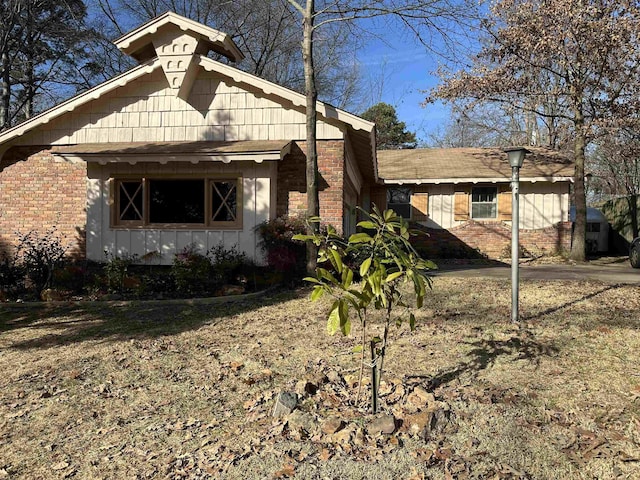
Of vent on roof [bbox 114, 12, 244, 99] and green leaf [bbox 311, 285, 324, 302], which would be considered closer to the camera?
green leaf [bbox 311, 285, 324, 302]

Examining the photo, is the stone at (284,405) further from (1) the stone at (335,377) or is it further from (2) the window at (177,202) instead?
(2) the window at (177,202)

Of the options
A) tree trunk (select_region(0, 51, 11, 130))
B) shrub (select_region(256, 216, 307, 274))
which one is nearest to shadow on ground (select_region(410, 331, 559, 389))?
shrub (select_region(256, 216, 307, 274))

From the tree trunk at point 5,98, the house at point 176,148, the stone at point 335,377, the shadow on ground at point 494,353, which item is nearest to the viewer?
the stone at point 335,377

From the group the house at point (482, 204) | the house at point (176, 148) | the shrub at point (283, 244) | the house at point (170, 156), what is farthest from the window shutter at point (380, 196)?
the shrub at point (283, 244)

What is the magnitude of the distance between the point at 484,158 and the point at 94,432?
57.5 ft

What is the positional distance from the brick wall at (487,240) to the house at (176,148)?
7277 millimetres

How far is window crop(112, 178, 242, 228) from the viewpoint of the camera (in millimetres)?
9773

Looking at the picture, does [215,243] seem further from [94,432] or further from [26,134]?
[94,432]

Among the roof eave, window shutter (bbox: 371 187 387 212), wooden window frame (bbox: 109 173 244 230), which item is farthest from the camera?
window shutter (bbox: 371 187 387 212)

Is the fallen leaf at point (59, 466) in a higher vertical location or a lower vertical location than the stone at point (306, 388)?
lower

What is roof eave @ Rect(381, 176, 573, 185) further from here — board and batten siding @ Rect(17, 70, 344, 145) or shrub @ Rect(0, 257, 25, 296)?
shrub @ Rect(0, 257, 25, 296)

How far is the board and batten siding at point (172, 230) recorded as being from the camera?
31.2 ft

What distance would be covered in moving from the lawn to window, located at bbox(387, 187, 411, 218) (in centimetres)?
1028

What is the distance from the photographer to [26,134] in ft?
34.1
